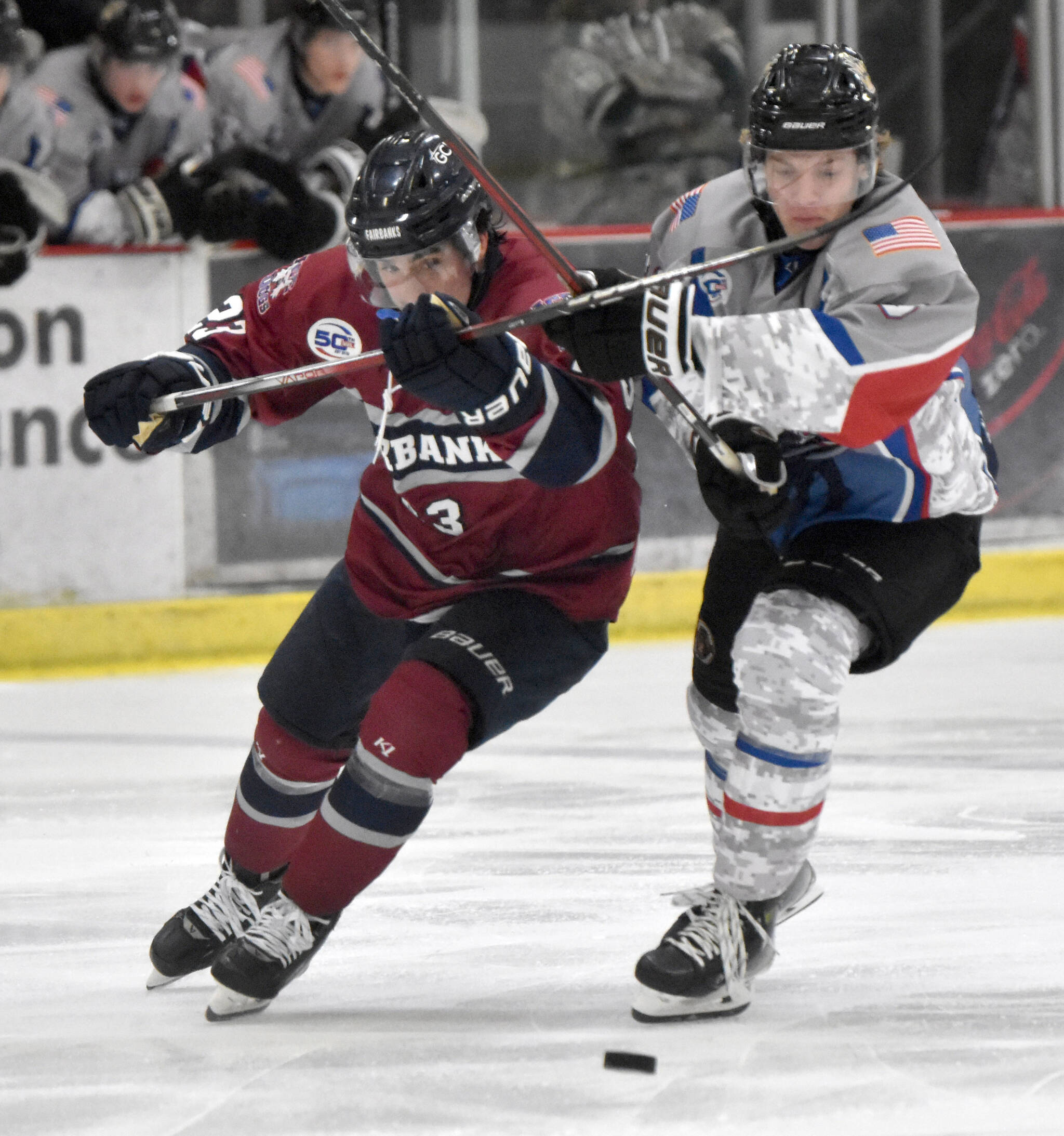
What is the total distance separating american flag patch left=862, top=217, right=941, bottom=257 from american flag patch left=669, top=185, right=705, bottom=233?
29 centimetres

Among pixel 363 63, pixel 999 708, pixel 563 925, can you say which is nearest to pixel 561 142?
pixel 363 63

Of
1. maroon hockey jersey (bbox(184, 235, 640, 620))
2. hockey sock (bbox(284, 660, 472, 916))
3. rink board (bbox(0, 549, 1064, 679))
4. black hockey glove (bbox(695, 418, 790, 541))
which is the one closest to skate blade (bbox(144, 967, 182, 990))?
hockey sock (bbox(284, 660, 472, 916))

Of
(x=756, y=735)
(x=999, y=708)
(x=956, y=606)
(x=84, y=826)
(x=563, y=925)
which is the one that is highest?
(x=756, y=735)

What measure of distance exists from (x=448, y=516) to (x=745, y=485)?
375 mm

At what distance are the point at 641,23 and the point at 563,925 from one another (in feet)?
12.7

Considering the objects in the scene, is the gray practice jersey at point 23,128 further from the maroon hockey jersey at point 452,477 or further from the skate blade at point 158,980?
the skate blade at point 158,980

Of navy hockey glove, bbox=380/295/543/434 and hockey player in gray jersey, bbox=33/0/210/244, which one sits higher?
navy hockey glove, bbox=380/295/543/434

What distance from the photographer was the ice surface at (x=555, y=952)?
1.77 m

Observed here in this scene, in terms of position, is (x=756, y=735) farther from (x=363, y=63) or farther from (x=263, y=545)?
(x=363, y=63)

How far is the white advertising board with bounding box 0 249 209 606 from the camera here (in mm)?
4410

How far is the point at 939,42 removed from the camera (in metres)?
6.26

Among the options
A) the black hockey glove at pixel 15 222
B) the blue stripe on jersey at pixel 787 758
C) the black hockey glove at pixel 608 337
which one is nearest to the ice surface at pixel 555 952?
the blue stripe on jersey at pixel 787 758

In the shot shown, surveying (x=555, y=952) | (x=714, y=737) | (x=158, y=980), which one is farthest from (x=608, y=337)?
(x=158, y=980)

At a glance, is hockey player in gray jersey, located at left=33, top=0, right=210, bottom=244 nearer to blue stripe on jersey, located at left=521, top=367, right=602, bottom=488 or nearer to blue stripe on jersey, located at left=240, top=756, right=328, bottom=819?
blue stripe on jersey, located at left=240, top=756, right=328, bottom=819
